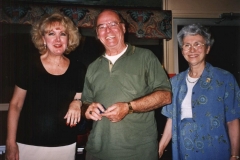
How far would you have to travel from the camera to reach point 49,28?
130 centimetres

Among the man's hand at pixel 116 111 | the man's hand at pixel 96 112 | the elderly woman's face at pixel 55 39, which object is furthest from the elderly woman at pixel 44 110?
the man's hand at pixel 116 111

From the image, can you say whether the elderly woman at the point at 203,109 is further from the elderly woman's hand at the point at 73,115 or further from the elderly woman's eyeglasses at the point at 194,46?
the elderly woman's hand at the point at 73,115

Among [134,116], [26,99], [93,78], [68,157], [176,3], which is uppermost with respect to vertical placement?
[176,3]

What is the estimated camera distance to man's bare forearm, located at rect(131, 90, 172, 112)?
108 cm

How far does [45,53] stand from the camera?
139cm

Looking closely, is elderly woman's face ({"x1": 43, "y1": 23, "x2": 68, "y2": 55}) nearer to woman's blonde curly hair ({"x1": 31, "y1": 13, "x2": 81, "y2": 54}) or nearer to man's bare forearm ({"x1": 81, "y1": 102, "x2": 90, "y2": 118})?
woman's blonde curly hair ({"x1": 31, "y1": 13, "x2": 81, "y2": 54})

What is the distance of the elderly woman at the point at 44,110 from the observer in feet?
4.04

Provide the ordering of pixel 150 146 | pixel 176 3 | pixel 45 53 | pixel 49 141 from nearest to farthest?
pixel 150 146 < pixel 49 141 < pixel 45 53 < pixel 176 3

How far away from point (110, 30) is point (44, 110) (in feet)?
2.38

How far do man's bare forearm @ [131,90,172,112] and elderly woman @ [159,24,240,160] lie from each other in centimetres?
23

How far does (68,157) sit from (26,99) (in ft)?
1.65

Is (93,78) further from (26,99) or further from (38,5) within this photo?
(38,5)

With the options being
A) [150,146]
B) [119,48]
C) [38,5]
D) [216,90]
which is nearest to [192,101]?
[216,90]

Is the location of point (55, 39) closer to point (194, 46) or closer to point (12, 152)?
point (12, 152)
